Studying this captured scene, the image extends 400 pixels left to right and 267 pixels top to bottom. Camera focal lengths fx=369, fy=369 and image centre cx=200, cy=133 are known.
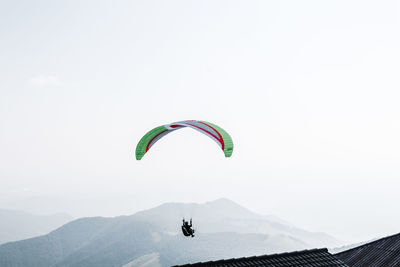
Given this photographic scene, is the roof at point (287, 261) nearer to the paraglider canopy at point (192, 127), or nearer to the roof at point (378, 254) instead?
the paraglider canopy at point (192, 127)

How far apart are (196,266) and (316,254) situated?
8.15 m

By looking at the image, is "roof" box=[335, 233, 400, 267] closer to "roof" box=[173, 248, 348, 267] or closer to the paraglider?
"roof" box=[173, 248, 348, 267]

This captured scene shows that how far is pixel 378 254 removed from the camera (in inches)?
1155

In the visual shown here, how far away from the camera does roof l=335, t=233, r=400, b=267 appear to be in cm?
2764

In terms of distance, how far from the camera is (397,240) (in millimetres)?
30047

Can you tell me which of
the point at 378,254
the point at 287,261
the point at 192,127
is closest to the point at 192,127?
the point at 192,127

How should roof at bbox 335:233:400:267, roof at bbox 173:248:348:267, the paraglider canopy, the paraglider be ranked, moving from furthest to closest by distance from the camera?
roof at bbox 335:233:400:267, the paraglider canopy, the paraglider, roof at bbox 173:248:348:267

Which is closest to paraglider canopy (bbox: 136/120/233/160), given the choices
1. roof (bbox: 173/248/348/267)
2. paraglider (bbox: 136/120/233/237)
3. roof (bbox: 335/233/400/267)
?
paraglider (bbox: 136/120/233/237)

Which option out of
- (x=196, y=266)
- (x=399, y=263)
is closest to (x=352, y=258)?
Answer: (x=399, y=263)

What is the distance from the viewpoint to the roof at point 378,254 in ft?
90.7

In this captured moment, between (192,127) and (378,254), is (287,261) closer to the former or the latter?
(192,127)

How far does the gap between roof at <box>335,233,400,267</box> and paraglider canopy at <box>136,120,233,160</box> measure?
A: 612 inches

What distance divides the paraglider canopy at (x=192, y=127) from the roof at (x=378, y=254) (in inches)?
612

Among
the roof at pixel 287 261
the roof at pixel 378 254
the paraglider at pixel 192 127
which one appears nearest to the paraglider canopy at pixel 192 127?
the paraglider at pixel 192 127
